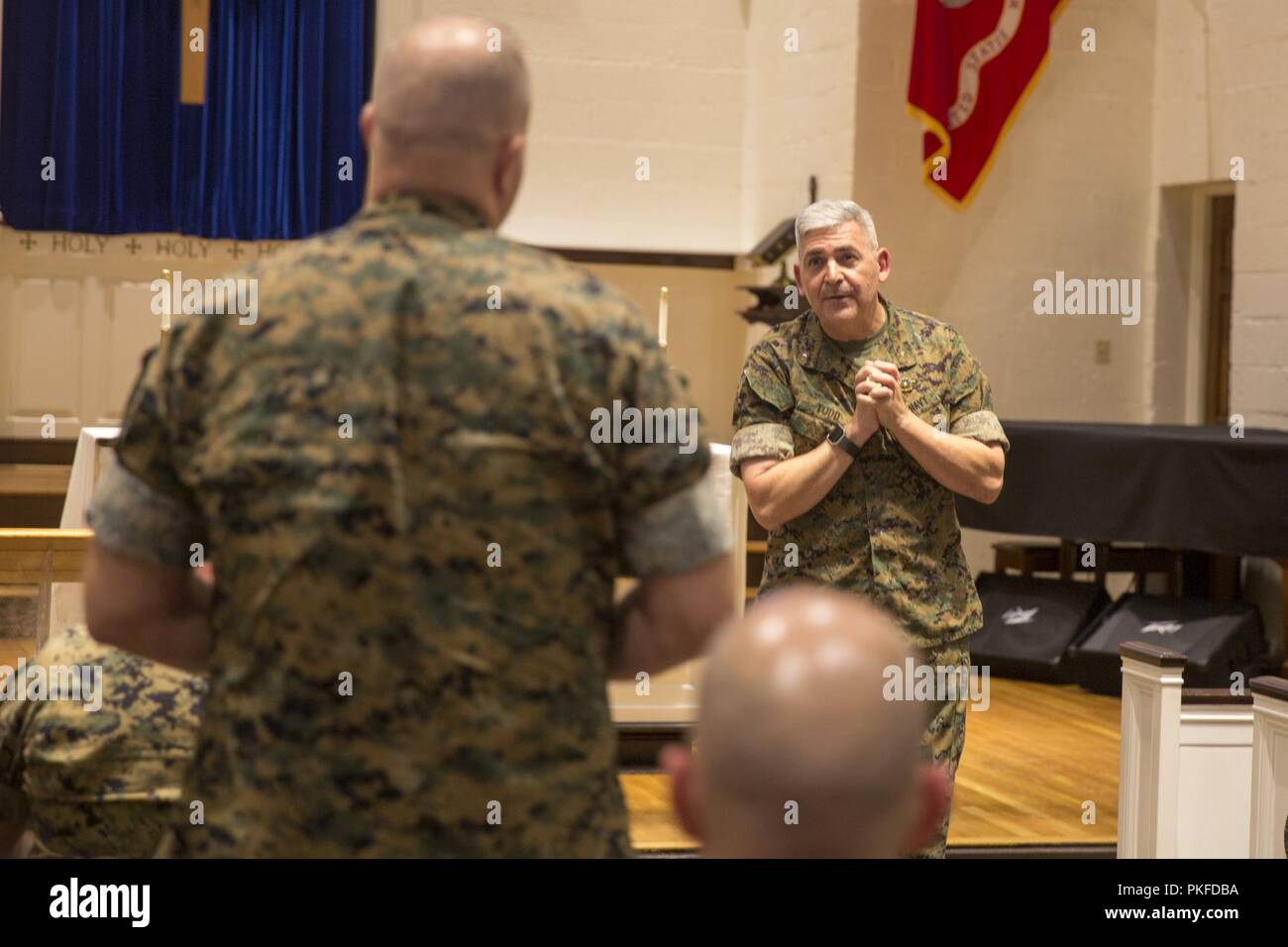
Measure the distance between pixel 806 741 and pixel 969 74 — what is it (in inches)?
326

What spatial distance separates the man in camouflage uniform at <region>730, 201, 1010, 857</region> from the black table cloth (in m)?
3.74

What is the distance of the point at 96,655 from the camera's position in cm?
189

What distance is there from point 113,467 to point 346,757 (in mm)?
351

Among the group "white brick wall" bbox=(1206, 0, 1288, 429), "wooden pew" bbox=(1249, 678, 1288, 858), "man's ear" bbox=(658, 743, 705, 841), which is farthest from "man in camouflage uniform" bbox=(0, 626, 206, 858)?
"white brick wall" bbox=(1206, 0, 1288, 429)

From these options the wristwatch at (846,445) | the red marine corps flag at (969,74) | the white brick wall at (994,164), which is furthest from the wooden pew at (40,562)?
the red marine corps flag at (969,74)

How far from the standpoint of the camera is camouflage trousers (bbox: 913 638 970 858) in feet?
9.37

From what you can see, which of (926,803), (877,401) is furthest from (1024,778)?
(926,803)

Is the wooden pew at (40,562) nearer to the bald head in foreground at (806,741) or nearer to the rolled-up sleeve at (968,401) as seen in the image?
the rolled-up sleeve at (968,401)

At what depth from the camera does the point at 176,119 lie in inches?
354

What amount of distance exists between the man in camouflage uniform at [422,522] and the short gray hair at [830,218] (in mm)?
1552

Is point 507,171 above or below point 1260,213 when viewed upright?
below

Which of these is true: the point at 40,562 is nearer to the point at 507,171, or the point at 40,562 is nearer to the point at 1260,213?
the point at 507,171

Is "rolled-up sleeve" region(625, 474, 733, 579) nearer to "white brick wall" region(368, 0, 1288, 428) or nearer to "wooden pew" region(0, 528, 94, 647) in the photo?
"wooden pew" region(0, 528, 94, 647)
